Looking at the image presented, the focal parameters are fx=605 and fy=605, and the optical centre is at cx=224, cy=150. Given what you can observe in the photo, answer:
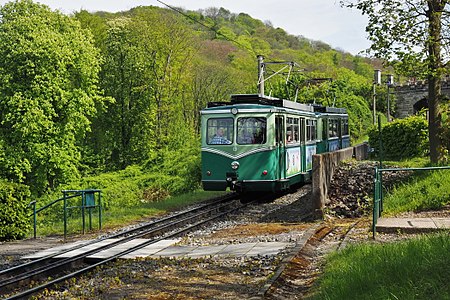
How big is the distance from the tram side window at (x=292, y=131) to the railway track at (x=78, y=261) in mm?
3322

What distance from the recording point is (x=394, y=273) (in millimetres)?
6723

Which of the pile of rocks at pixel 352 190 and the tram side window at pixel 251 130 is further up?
the tram side window at pixel 251 130

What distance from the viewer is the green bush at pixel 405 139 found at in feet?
98.8

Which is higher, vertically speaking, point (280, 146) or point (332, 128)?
point (332, 128)

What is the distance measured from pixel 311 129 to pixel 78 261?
14424 millimetres

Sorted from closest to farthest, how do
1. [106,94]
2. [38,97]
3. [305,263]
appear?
[305,263] → [38,97] → [106,94]

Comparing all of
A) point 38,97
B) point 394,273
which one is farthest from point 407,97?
point 394,273

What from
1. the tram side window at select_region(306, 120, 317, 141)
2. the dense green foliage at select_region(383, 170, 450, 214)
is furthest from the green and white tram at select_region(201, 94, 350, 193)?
the dense green foliage at select_region(383, 170, 450, 214)

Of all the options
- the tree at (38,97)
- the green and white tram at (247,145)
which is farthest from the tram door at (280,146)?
the tree at (38,97)

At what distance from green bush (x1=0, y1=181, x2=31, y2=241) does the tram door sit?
25.1ft

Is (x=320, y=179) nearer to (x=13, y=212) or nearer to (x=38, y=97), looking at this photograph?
(x=13, y=212)

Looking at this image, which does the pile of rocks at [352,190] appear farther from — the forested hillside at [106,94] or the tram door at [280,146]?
the forested hillside at [106,94]

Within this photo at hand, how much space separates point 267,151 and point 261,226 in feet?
14.4

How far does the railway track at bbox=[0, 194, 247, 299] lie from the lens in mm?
9547
